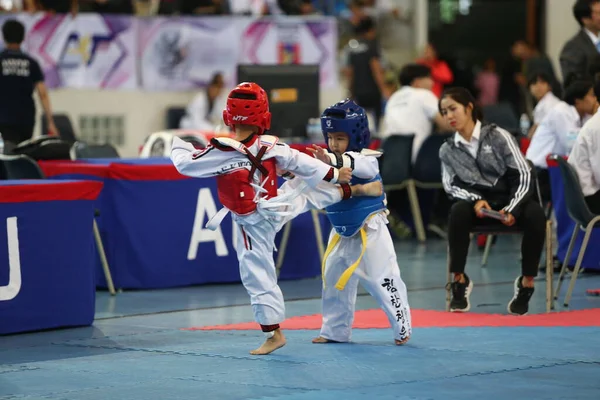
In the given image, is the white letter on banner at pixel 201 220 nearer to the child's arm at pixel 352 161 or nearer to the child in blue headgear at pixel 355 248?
the child in blue headgear at pixel 355 248

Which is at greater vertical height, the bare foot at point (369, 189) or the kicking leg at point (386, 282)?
the bare foot at point (369, 189)

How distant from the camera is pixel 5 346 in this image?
644cm

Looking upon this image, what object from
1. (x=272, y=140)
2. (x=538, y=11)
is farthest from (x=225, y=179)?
(x=538, y=11)

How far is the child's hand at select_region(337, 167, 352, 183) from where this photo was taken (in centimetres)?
589

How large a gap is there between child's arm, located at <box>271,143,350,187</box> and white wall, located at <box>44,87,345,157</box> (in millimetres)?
10089

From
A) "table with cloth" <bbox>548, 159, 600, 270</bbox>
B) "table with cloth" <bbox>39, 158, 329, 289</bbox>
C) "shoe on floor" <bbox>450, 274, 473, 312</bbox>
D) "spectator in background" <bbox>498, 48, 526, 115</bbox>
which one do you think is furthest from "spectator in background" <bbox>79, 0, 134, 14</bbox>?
"shoe on floor" <bbox>450, 274, 473, 312</bbox>

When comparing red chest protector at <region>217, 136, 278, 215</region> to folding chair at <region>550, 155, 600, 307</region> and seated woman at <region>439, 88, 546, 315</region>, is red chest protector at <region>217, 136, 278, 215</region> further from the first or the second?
folding chair at <region>550, 155, 600, 307</region>

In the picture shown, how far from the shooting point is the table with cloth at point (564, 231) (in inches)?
342

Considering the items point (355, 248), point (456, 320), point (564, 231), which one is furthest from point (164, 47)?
point (355, 248)

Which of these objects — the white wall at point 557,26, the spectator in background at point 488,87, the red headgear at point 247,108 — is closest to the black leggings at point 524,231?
the red headgear at point 247,108

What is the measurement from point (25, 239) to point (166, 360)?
148 cm

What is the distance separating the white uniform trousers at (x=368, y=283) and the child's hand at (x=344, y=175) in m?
0.31

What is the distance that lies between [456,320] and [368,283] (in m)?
1.08

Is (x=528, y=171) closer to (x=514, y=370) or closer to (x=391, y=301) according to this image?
Result: (x=391, y=301)
